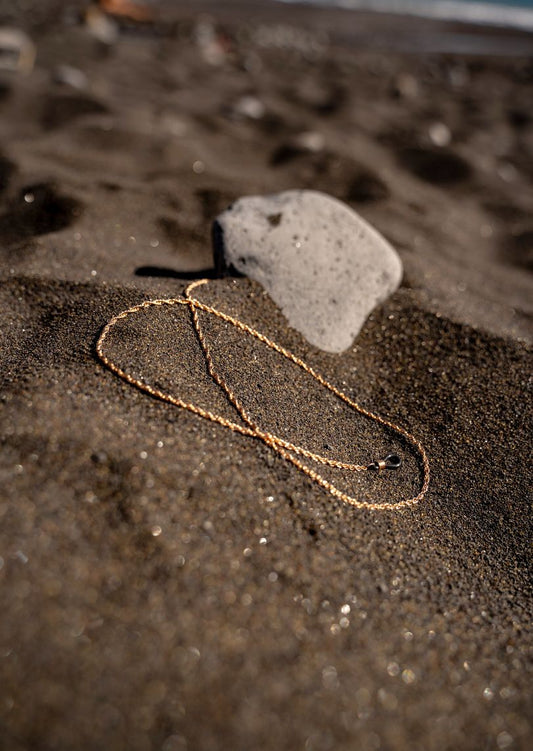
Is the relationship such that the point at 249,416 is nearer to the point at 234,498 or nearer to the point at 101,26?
the point at 234,498

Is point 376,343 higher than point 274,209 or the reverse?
the reverse

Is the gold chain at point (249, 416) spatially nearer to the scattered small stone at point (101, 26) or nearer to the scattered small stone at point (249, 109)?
the scattered small stone at point (249, 109)

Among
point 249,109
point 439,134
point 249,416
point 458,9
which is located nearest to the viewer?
point 249,416

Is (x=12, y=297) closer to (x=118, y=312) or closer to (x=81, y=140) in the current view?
(x=118, y=312)

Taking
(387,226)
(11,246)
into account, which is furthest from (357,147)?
(11,246)

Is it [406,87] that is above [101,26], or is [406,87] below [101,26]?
above

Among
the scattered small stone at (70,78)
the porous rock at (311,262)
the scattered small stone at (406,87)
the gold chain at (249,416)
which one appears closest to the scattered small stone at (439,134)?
the scattered small stone at (406,87)

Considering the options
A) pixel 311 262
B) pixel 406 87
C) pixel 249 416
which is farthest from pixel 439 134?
pixel 249 416
